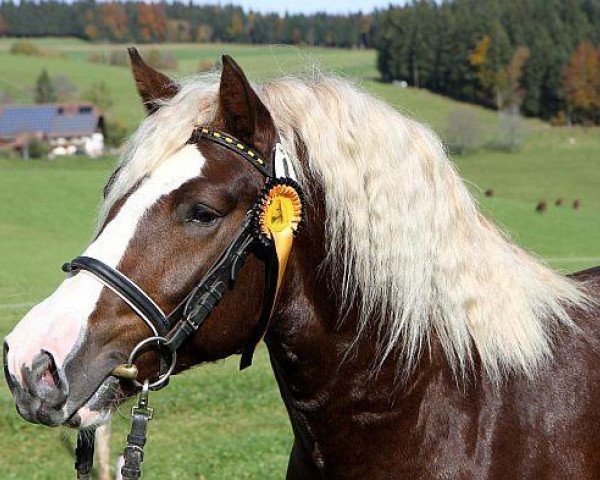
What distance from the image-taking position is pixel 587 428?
2686mm

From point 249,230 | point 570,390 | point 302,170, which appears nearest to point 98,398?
point 249,230

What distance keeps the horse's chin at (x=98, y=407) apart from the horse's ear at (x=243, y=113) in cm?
73

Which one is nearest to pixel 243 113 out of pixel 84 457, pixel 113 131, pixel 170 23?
pixel 84 457

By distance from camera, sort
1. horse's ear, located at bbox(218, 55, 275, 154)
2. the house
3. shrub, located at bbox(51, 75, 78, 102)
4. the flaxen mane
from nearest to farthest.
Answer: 1. horse's ear, located at bbox(218, 55, 275, 154)
2. the flaxen mane
3. the house
4. shrub, located at bbox(51, 75, 78, 102)

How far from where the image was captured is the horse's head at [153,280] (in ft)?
7.07

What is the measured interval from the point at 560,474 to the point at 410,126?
3.62ft

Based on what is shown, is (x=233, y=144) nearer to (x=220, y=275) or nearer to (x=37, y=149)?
(x=220, y=275)

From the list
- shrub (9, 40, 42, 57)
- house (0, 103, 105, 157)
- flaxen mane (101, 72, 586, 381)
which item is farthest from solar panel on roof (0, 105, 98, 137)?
flaxen mane (101, 72, 586, 381)

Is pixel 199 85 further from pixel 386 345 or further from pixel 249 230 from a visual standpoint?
pixel 386 345

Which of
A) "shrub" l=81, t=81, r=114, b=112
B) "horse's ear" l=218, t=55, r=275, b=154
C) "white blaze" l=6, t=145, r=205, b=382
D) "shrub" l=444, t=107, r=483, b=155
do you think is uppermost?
"horse's ear" l=218, t=55, r=275, b=154

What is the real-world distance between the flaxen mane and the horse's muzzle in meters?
0.50

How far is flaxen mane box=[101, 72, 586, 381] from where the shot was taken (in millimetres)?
2508

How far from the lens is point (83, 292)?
7.25 feet

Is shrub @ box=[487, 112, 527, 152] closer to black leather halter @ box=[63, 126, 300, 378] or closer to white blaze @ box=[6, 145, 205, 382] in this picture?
black leather halter @ box=[63, 126, 300, 378]
